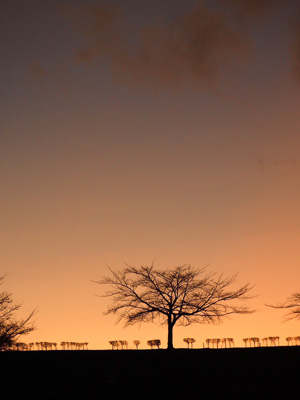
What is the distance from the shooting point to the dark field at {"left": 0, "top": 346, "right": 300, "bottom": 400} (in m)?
25.5

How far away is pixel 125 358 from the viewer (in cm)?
3216

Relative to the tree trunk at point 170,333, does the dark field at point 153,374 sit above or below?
below

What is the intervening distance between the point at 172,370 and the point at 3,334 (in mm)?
15892

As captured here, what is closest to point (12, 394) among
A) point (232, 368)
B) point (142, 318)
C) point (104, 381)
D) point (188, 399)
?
point (104, 381)

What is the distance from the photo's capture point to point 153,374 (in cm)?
2962

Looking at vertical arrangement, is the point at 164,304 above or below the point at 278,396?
above

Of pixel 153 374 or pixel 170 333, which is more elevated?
pixel 170 333

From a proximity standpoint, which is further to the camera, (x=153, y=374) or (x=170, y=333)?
(x=170, y=333)

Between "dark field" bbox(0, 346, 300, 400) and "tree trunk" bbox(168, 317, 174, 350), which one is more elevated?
"tree trunk" bbox(168, 317, 174, 350)

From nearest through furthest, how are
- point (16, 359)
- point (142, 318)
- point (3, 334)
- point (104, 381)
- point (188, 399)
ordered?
point (188, 399), point (104, 381), point (16, 359), point (3, 334), point (142, 318)

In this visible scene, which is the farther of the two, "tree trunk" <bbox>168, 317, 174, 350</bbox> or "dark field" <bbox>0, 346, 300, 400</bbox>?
"tree trunk" <bbox>168, 317, 174, 350</bbox>

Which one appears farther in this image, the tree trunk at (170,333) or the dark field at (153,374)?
the tree trunk at (170,333)

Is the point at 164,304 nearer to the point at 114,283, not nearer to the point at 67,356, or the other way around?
the point at 114,283

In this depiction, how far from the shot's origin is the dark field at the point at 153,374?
2552 centimetres
